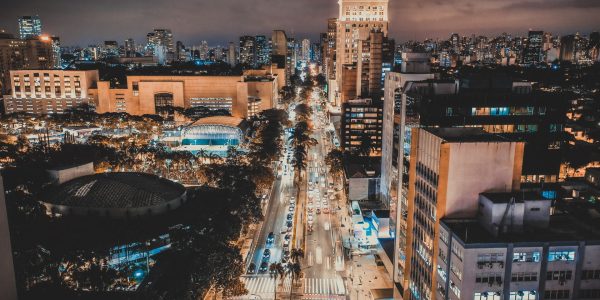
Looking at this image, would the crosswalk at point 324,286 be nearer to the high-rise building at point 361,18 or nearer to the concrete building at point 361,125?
the concrete building at point 361,125

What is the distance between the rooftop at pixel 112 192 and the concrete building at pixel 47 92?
12311 centimetres

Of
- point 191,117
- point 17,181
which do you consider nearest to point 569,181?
point 17,181

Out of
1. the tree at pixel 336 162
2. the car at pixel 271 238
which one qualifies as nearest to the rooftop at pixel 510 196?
the car at pixel 271 238

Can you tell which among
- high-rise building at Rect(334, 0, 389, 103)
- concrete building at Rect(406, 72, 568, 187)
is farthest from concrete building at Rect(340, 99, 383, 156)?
high-rise building at Rect(334, 0, 389, 103)

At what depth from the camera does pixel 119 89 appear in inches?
7475

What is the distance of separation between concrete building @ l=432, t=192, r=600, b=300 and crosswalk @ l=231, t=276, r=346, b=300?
20.0 metres

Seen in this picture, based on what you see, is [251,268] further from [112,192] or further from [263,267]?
[112,192]

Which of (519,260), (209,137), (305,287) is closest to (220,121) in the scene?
(209,137)

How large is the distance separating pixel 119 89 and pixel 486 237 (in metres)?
177

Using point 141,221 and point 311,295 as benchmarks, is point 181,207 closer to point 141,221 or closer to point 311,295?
point 141,221

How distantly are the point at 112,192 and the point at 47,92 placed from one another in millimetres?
138474

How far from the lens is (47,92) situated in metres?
188

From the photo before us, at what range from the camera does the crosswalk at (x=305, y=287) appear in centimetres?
5897

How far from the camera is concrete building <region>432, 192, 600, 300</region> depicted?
1593 inches
